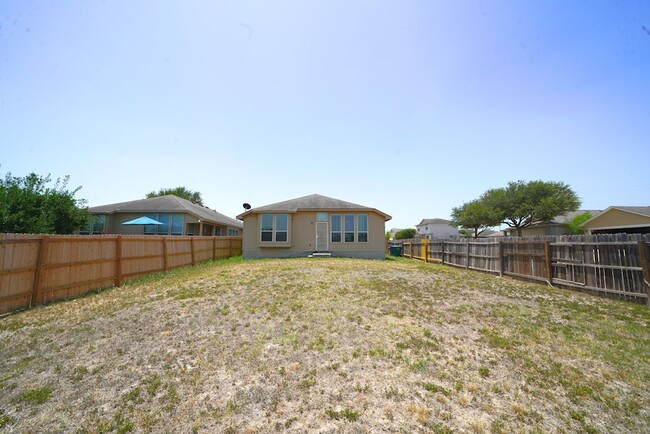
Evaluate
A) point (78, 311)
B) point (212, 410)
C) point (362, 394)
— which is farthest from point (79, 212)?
point (362, 394)

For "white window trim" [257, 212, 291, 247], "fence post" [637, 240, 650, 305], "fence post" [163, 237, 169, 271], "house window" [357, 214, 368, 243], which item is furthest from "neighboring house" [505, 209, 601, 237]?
"fence post" [163, 237, 169, 271]

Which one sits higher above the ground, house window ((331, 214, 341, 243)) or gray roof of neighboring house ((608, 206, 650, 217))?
gray roof of neighboring house ((608, 206, 650, 217))

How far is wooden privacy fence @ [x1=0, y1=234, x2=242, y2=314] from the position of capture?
6.48 m

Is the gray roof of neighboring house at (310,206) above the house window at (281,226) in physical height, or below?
above

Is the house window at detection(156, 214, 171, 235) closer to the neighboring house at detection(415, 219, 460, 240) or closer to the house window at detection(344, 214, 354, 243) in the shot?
the house window at detection(344, 214, 354, 243)

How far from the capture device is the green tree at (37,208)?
44.1 feet

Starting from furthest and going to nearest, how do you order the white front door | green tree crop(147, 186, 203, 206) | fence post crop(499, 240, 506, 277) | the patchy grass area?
1. green tree crop(147, 186, 203, 206)
2. the white front door
3. fence post crop(499, 240, 506, 277)
4. the patchy grass area

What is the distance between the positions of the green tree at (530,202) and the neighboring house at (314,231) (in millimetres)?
23609

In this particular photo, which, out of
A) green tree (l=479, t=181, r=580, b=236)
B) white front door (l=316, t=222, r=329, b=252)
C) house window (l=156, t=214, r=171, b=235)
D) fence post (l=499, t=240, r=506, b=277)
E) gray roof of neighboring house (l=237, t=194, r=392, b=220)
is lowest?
fence post (l=499, t=240, r=506, b=277)

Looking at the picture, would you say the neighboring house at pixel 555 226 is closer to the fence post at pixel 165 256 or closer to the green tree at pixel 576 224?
the green tree at pixel 576 224

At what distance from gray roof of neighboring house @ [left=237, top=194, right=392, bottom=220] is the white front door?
116 cm

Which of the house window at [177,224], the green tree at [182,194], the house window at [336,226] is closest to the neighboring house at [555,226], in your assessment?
the house window at [336,226]

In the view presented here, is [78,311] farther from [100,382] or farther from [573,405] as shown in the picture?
[573,405]

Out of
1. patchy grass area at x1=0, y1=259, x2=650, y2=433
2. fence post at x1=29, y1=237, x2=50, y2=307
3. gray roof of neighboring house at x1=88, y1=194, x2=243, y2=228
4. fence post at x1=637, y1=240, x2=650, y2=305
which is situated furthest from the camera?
gray roof of neighboring house at x1=88, y1=194, x2=243, y2=228
